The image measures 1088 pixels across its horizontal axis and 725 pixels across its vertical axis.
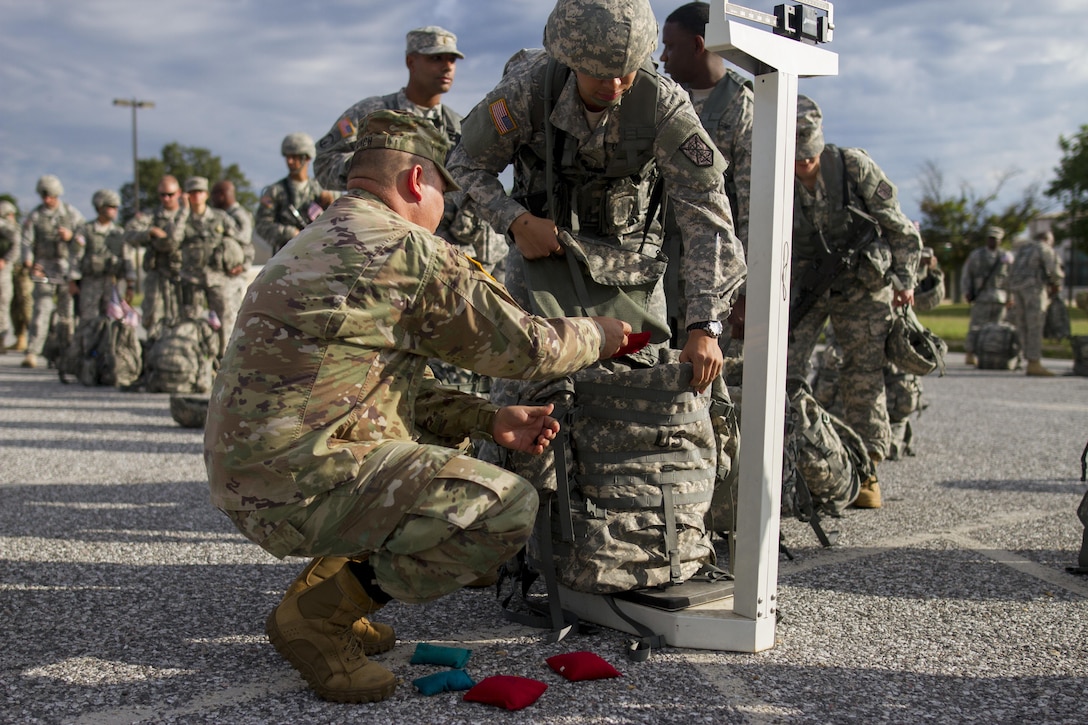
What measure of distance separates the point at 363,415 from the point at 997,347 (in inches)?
593

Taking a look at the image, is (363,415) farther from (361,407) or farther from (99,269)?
(99,269)

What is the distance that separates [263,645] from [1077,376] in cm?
1421

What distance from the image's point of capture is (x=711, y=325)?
3.21 metres

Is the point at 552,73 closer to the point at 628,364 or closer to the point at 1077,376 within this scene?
the point at 628,364

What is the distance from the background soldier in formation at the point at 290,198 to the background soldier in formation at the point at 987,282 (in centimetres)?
1129

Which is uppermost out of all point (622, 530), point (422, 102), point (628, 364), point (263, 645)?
point (422, 102)

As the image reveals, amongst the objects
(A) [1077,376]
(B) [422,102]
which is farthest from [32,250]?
(A) [1077,376]

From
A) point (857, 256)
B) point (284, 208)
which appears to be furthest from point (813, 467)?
point (284, 208)

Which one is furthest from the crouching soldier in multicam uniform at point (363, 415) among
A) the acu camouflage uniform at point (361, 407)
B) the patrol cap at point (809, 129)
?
the patrol cap at point (809, 129)

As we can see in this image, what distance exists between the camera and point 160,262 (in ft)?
38.2

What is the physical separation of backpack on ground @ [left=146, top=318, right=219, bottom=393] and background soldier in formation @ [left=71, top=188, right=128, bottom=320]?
8.38 ft

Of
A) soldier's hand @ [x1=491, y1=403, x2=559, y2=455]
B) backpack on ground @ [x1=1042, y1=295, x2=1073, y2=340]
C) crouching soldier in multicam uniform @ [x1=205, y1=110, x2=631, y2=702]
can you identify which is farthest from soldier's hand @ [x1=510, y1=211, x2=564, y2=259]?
backpack on ground @ [x1=1042, y1=295, x2=1073, y2=340]

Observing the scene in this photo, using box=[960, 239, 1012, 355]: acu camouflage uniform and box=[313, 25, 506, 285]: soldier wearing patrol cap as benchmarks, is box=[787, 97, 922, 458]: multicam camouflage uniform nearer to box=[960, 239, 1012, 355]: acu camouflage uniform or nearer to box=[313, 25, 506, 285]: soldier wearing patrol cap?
box=[313, 25, 506, 285]: soldier wearing patrol cap

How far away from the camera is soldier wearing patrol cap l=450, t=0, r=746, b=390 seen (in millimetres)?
3166
